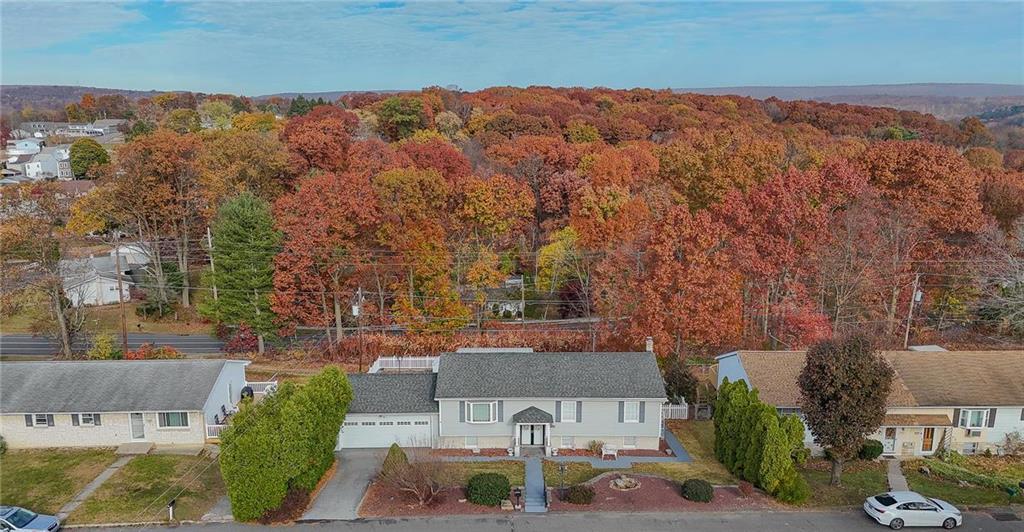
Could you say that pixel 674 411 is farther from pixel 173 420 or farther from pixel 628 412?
pixel 173 420

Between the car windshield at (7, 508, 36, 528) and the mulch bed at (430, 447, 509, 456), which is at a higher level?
the car windshield at (7, 508, 36, 528)

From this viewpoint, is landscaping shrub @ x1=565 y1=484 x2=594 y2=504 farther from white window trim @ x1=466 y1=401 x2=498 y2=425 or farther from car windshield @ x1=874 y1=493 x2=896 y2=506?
car windshield @ x1=874 y1=493 x2=896 y2=506

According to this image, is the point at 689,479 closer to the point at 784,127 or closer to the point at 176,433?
the point at 176,433

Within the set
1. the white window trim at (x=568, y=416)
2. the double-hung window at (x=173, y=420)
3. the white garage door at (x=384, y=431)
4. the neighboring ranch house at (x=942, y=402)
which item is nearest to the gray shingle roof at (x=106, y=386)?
the double-hung window at (x=173, y=420)

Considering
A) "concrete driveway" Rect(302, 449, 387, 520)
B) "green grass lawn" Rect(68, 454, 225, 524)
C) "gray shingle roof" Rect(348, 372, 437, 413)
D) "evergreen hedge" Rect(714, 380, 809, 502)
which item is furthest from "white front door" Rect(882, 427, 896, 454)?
"green grass lawn" Rect(68, 454, 225, 524)

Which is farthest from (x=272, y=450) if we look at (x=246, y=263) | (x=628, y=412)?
(x=246, y=263)

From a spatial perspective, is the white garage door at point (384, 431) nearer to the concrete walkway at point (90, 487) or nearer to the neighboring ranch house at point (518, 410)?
the neighboring ranch house at point (518, 410)
